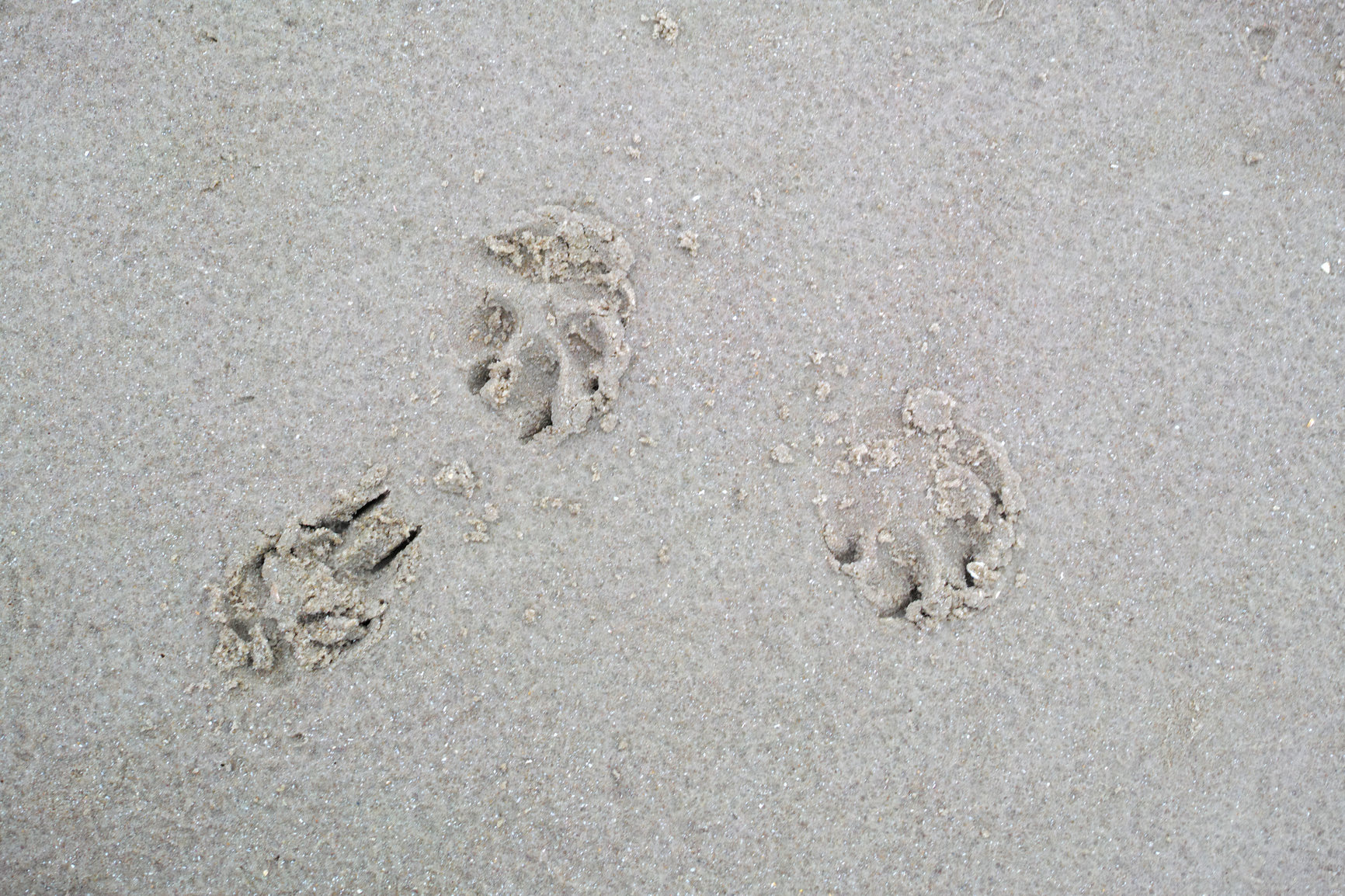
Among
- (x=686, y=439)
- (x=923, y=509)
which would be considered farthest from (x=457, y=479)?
(x=923, y=509)

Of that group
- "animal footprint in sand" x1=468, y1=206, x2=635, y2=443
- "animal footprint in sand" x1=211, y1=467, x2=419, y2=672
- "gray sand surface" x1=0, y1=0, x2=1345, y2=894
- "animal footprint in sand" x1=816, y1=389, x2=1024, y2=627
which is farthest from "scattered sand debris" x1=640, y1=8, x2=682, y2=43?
"animal footprint in sand" x1=211, y1=467, x2=419, y2=672

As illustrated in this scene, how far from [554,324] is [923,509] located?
2.91ft

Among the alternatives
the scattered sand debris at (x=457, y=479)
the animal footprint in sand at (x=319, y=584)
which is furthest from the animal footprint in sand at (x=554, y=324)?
the animal footprint in sand at (x=319, y=584)

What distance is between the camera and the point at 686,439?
66.7 inches

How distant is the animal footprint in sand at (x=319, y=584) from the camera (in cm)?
165

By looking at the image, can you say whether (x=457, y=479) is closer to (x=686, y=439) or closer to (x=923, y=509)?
(x=686, y=439)

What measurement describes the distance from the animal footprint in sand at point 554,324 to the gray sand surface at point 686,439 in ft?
0.13

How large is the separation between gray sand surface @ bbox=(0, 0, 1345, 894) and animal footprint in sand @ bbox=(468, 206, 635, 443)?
0.04 meters

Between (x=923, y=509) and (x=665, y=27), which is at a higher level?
(x=665, y=27)

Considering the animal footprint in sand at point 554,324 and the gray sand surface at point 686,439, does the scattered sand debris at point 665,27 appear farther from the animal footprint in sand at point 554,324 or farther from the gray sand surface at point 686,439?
the animal footprint in sand at point 554,324

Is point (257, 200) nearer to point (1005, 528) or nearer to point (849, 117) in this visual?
point (849, 117)

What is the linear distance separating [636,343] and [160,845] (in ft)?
4.79

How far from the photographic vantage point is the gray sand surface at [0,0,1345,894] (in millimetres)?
1671

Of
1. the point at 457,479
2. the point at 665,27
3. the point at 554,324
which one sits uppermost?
the point at 665,27
